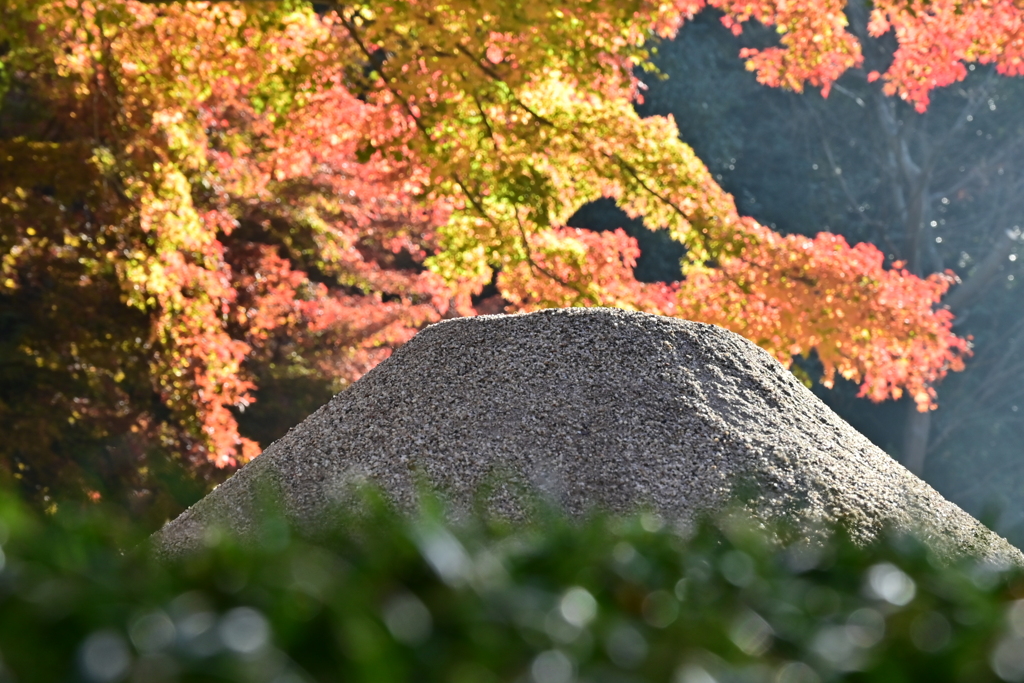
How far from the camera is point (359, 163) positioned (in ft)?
22.2

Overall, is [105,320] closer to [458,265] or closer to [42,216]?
[42,216]

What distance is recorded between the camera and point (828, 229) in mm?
15469

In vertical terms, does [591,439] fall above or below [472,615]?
below

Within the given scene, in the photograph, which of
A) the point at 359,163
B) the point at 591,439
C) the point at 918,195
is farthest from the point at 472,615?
the point at 918,195

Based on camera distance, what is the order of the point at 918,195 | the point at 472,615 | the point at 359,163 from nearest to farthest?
the point at 472,615, the point at 359,163, the point at 918,195

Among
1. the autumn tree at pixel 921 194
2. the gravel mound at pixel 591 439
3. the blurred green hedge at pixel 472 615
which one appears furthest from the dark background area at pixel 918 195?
the blurred green hedge at pixel 472 615

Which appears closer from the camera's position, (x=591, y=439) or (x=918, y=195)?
(x=591, y=439)

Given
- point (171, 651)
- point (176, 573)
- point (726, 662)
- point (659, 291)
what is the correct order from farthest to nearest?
point (659, 291) < point (176, 573) < point (726, 662) < point (171, 651)

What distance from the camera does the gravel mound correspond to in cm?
358

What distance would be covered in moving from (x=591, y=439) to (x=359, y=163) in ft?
11.7

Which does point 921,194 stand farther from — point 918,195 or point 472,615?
point 472,615

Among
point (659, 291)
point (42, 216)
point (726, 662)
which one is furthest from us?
point (659, 291)

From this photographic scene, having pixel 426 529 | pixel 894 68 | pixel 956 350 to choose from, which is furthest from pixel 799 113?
pixel 426 529

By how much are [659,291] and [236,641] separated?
654cm
